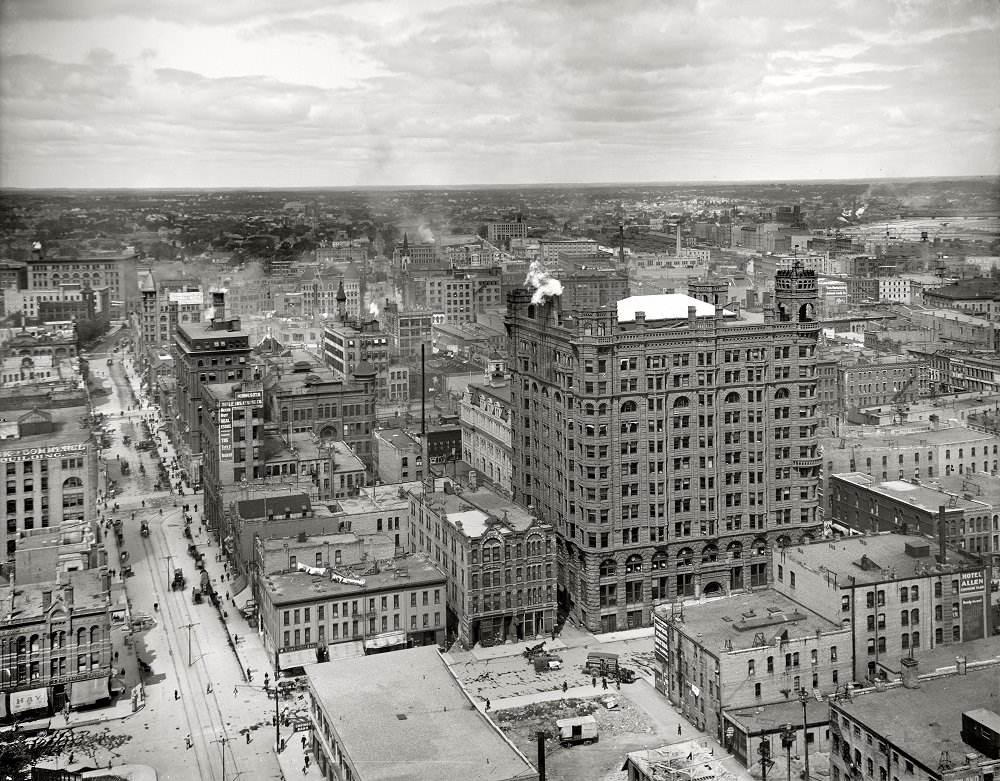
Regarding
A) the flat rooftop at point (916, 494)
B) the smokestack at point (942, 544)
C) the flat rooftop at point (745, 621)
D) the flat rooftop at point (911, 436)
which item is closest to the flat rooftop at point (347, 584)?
the flat rooftop at point (745, 621)

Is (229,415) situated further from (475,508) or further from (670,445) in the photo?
(670,445)

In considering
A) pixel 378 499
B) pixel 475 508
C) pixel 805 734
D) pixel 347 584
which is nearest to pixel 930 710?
pixel 805 734

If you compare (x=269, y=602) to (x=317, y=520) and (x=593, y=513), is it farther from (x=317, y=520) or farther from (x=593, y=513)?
(x=593, y=513)

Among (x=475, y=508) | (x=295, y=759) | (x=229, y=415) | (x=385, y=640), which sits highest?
(x=229, y=415)

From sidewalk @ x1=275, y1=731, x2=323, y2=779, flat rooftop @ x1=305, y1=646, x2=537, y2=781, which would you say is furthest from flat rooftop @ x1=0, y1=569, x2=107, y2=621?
flat rooftop @ x1=305, y1=646, x2=537, y2=781

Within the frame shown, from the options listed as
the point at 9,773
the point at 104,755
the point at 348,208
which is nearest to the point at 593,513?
the point at 104,755
